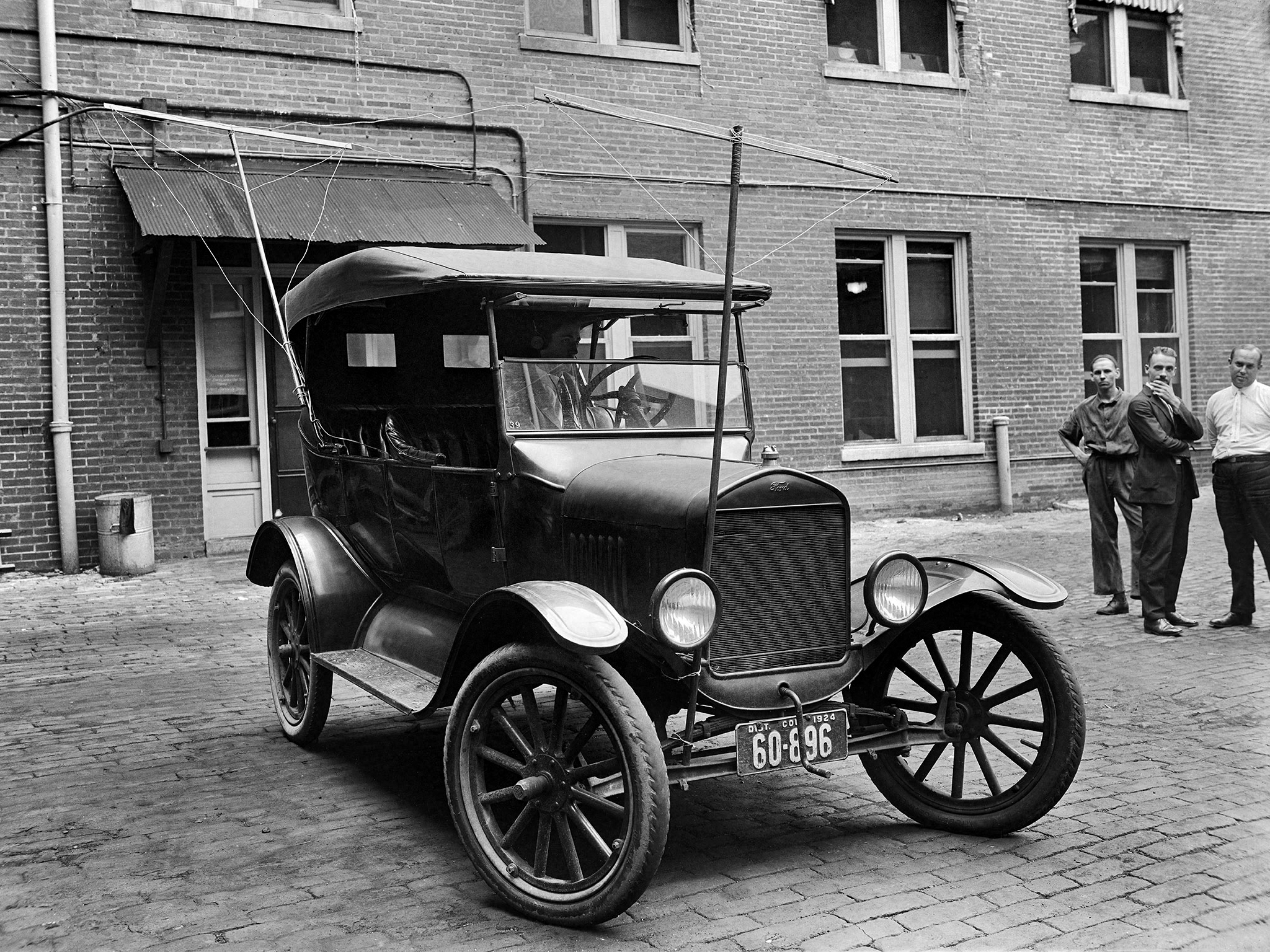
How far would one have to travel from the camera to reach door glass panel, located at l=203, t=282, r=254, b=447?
11570 mm

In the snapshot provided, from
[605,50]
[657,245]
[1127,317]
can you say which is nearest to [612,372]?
[657,245]

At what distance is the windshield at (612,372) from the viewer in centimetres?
488

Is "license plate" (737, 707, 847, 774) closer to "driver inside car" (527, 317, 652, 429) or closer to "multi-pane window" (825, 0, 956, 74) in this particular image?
"driver inside car" (527, 317, 652, 429)

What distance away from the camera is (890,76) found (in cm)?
1427

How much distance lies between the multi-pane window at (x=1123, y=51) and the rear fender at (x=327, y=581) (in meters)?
12.8

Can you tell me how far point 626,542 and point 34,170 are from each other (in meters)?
8.87

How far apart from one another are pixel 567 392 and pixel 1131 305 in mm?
12787

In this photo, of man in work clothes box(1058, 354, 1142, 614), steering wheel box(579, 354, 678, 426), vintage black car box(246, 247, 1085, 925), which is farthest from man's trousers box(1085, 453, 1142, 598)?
steering wheel box(579, 354, 678, 426)

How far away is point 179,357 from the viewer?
11.3 m

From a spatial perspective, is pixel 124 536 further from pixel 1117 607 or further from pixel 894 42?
pixel 894 42

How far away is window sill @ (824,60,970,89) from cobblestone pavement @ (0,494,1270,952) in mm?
8820

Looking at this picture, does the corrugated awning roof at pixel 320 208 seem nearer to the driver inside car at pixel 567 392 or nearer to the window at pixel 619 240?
the window at pixel 619 240

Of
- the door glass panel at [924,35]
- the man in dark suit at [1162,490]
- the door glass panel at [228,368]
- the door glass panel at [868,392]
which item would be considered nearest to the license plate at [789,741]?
the man in dark suit at [1162,490]

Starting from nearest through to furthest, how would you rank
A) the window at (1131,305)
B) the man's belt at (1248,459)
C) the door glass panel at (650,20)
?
the man's belt at (1248,459)
the door glass panel at (650,20)
the window at (1131,305)
